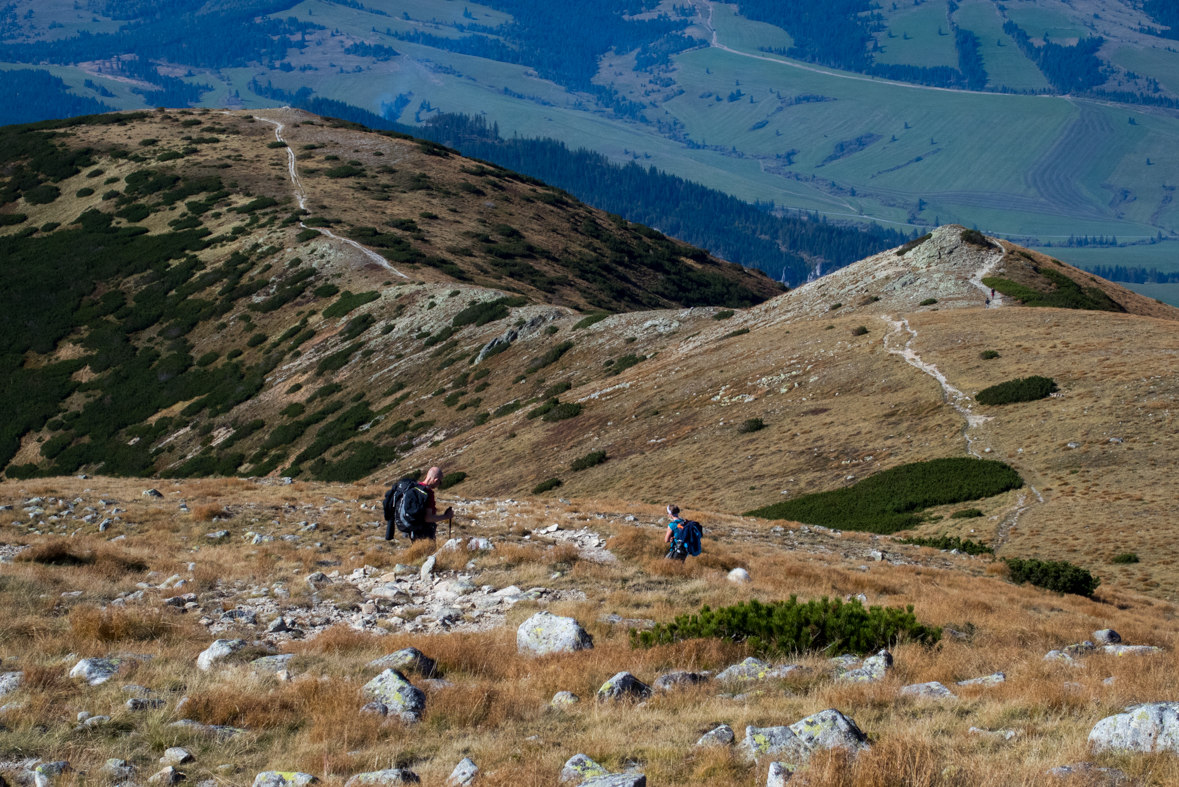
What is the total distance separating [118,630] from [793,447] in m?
30.4

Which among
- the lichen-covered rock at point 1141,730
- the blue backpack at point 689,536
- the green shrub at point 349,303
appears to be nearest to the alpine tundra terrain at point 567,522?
the lichen-covered rock at point 1141,730

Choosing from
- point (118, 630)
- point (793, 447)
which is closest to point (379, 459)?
point (793, 447)

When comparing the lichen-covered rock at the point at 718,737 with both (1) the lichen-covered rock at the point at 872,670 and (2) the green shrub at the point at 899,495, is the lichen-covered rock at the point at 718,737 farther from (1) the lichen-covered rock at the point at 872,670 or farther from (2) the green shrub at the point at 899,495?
(2) the green shrub at the point at 899,495

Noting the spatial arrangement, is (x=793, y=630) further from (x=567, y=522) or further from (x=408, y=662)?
(x=567, y=522)

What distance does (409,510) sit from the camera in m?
16.3

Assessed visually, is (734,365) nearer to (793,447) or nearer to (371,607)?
(793,447)

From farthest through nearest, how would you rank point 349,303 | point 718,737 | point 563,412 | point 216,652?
point 349,303 < point 563,412 < point 216,652 < point 718,737

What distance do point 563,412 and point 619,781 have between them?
40.9 m

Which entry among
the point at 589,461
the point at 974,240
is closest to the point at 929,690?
the point at 589,461

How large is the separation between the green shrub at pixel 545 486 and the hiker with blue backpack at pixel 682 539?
70.4 feet

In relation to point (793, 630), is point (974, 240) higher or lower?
higher

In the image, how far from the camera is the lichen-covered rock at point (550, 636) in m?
10.4

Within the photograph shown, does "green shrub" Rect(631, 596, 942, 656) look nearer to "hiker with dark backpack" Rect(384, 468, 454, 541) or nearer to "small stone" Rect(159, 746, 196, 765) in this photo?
"small stone" Rect(159, 746, 196, 765)

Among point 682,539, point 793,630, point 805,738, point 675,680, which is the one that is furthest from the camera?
point 682,539
